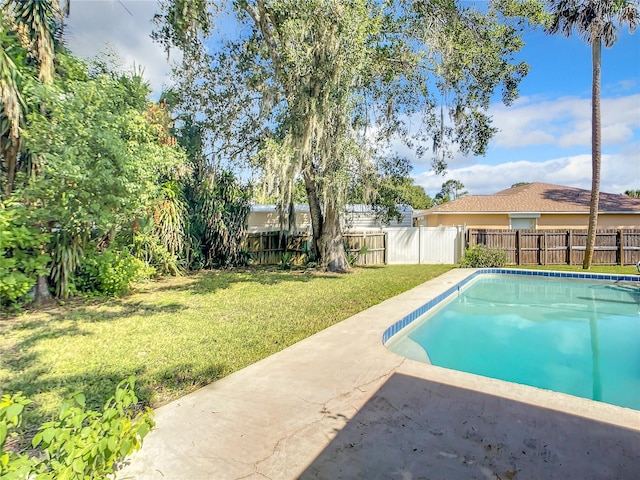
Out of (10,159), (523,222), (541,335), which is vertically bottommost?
(541,335)

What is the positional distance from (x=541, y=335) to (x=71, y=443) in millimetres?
6806

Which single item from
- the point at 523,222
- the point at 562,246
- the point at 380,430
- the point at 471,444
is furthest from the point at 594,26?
the point at 380,430

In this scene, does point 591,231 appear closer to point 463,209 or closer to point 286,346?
point 463,209

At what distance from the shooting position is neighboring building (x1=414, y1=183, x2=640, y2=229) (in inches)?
613

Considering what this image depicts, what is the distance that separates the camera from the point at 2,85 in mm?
5289

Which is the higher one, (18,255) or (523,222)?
(523,222)

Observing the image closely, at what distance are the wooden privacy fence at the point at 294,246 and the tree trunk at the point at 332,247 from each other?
200cm

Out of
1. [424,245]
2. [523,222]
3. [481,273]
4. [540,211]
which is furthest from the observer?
[523,222]

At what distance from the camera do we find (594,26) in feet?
37.1

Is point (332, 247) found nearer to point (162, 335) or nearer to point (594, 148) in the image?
point (162, 335)

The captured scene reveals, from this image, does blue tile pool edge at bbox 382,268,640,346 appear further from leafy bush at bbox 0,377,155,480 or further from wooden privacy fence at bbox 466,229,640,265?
leafy bush at bbox 0,377,155,480

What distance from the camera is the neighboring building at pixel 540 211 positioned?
613 inches

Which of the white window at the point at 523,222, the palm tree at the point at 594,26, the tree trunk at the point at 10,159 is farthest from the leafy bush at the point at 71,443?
the white window at the point at 523,222

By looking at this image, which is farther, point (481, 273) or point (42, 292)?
point (481, 273)
